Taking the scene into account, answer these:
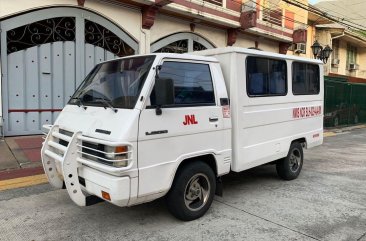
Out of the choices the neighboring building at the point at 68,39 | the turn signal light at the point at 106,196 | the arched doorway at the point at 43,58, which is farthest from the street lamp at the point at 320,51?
the turn signal light at the point at 106,196

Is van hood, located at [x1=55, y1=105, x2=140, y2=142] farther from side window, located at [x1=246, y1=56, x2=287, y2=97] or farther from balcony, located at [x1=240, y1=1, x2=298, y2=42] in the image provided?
balcony, located at [x1=240, y1=1, x2=298, y2=42]

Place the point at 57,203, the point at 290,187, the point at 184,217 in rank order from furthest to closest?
1. the point at 290,187
2. the point at 57,203
3. the point at 184,217

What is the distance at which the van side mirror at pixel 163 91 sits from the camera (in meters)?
3.74

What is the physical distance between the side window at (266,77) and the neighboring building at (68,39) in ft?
21.5

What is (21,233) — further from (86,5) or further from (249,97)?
(86,5)

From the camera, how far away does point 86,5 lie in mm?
10164

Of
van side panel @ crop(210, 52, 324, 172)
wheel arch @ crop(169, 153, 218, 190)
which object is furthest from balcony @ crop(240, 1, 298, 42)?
wheel arch @ crop(169, 153, 218, 190)

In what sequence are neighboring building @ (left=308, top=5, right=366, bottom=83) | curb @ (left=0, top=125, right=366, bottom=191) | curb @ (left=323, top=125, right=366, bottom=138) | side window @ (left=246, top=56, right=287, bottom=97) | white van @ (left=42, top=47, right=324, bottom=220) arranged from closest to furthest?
white van @ (left=42, top=47, right=324, bottom=220) < side window @ (left=246, top=56, right=287, bottom=97) < curb @ (left=0, top=125, right=366, bottom=191) < curb @ (left=323, top=125, right=366, bottom=138) < neighboring building @ (left=308, top=5, right=366, bottom=83)

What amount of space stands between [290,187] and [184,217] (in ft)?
8.50

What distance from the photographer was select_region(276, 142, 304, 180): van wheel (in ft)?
20.7

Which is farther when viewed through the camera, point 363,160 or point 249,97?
point 363,160

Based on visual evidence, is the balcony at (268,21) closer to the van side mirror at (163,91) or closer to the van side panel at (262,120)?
the van side panel at (262,120)

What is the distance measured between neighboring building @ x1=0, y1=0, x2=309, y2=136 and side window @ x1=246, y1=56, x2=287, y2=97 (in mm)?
6545

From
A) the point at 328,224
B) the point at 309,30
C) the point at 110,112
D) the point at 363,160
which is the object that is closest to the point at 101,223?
the point at 110,112
